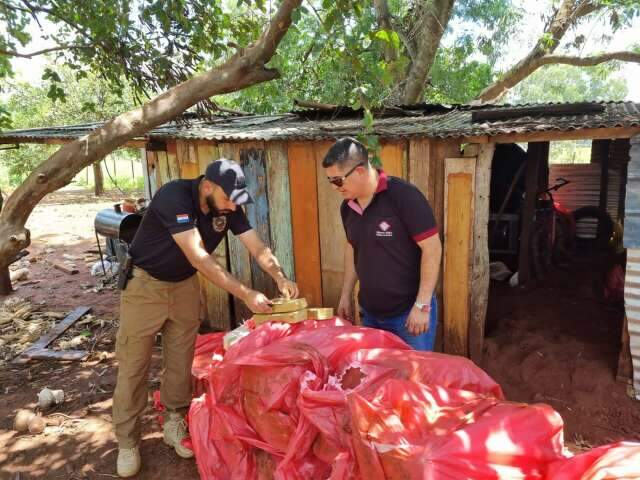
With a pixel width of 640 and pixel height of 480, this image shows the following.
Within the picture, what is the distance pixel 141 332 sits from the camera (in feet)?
10.4

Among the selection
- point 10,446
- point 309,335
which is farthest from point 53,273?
point 309,335

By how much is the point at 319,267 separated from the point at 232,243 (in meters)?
1.15

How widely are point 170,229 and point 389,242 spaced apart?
1347 millimetres

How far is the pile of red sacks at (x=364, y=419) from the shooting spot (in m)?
1.67

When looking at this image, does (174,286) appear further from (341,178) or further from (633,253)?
(633,253)

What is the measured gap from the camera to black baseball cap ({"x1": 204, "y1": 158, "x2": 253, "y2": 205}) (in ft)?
9.42

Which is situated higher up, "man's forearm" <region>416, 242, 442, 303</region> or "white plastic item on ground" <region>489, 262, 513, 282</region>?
"man's forearm" <region>416, 242, 442, 303</region>

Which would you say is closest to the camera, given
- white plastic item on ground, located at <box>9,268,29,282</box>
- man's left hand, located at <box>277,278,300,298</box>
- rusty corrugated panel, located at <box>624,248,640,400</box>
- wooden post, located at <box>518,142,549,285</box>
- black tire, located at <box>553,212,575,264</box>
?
man's left hand, located at <box>277,278,300,298</box>

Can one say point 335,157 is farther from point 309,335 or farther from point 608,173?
point 608,173

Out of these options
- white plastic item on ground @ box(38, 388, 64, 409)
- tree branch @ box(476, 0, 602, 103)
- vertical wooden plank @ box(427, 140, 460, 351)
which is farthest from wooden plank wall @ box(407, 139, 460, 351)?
tree branch @ box(476, 0, 602, 103)

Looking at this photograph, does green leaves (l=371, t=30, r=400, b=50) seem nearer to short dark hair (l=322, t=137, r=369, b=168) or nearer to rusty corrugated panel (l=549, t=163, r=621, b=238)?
short dark hair (l=322, t=137, r=369, b=168)

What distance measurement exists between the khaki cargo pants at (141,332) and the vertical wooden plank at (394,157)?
208cm

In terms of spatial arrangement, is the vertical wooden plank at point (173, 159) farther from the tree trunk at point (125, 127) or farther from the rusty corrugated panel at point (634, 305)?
the rusty corrugated panel at point (634, 305)

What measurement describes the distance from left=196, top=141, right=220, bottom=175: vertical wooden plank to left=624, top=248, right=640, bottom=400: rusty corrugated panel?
408 cm
